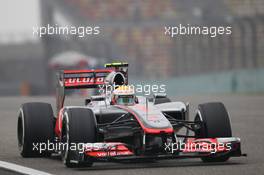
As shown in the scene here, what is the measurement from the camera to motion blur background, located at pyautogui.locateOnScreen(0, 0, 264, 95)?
3863 cm

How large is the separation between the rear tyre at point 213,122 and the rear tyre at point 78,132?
1344 mm

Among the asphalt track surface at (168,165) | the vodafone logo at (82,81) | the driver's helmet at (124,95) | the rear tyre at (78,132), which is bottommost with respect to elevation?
the asphalt track surface at (168,165)

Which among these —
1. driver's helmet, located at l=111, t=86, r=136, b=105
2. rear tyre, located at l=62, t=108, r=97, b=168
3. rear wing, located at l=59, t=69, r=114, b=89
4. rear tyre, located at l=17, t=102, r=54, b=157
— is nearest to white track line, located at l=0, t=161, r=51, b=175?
rear tyre, located at l=62, t=108, r=97, b=168

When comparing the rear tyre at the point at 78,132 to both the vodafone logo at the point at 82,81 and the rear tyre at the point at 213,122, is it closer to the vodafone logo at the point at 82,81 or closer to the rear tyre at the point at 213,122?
the rear tyre at the point at 213,122

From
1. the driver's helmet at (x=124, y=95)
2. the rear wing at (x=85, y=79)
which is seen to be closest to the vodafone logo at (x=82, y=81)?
the rear wing at (x=85, y=79)

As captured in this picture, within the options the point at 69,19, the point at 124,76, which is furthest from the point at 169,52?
the point at 124,76

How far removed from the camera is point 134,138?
11844 mm

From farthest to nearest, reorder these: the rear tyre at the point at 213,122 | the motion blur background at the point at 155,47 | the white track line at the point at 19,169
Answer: the motion blur background at the point at 155,47 → the rear tyre at the point at 213,122 → the white track line at the point at 19,169

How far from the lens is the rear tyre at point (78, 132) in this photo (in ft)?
37.5

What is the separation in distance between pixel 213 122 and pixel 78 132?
5.48 ft

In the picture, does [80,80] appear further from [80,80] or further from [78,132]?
[78,132]

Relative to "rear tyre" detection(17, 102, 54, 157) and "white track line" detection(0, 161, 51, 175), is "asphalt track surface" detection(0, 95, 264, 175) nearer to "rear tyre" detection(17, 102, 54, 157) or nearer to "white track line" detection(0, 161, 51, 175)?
"rear tyre" detection(17, 102, 54, 157)

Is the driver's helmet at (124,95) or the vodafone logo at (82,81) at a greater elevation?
the vodafone logo at (82,81)

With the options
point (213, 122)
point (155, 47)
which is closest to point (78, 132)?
point (213, 122)
